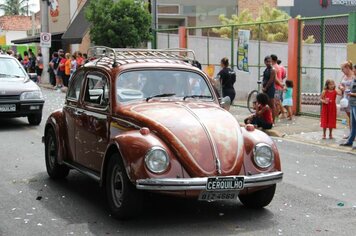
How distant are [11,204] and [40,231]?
1265 millimetres

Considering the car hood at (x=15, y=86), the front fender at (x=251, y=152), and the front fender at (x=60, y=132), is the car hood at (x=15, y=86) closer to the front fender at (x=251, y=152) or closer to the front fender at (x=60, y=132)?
the front fender at (x=60, y=132)

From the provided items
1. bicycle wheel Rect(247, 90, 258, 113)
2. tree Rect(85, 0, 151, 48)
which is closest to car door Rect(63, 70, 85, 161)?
bicycle wheel Rect(247, 90, 258, 113)

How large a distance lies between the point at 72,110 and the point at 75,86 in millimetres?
459

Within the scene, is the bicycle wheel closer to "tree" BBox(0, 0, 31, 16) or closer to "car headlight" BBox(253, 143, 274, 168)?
"car headlight" BBox(253, 143, 274, 168)

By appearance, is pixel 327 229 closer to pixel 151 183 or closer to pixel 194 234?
pixel 194 234

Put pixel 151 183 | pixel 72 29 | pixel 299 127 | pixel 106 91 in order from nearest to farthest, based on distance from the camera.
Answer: pixel 151 183
pixel 106 91
pixel 299 127
pixel 72 29

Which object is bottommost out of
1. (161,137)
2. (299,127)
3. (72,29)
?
(299,127)

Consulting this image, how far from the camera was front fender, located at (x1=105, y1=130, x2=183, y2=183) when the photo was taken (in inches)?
226

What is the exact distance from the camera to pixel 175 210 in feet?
21.7

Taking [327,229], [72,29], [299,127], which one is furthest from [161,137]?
[72,29]

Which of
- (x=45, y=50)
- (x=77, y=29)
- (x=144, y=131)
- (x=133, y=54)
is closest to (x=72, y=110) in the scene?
(x=133, y=54)

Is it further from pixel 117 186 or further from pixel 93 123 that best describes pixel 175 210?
pixel 93 123

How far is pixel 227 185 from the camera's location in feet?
19.1

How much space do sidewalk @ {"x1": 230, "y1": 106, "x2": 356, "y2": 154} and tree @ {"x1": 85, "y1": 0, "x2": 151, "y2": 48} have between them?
1076cm
